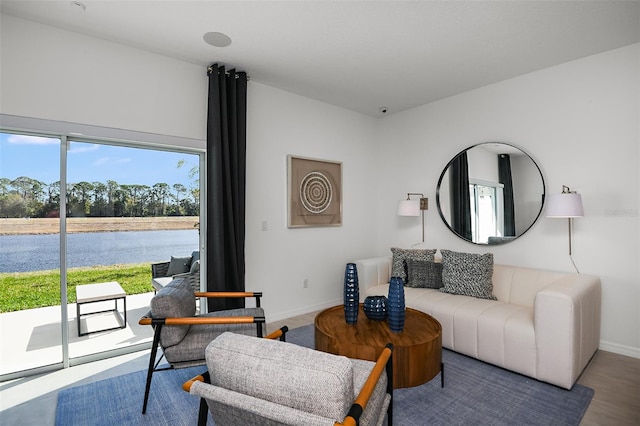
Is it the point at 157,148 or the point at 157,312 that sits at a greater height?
the point at 157,148

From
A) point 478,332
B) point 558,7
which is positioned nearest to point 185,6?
point 558,7

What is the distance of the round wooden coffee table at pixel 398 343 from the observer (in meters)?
2.14

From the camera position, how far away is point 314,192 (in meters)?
4.29

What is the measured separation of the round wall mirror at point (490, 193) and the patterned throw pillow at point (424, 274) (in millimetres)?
641

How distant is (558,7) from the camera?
2393 millimetres

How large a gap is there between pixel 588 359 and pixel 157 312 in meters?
3.36

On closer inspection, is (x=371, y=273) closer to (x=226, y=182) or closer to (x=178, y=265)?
(x=226, y=182)

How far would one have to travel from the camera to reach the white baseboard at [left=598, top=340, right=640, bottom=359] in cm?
289

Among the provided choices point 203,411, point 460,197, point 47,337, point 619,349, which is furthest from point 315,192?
point 619,349

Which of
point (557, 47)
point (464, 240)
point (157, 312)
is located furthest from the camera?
point (464, 240)

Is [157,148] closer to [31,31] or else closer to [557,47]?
[31,31]

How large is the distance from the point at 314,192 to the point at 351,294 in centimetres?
198

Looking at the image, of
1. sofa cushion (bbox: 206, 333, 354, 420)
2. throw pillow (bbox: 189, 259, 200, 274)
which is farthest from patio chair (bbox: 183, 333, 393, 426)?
throw pillow (bbox: 189, 259, 200, 274)

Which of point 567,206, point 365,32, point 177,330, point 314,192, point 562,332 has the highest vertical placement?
point 365,32
